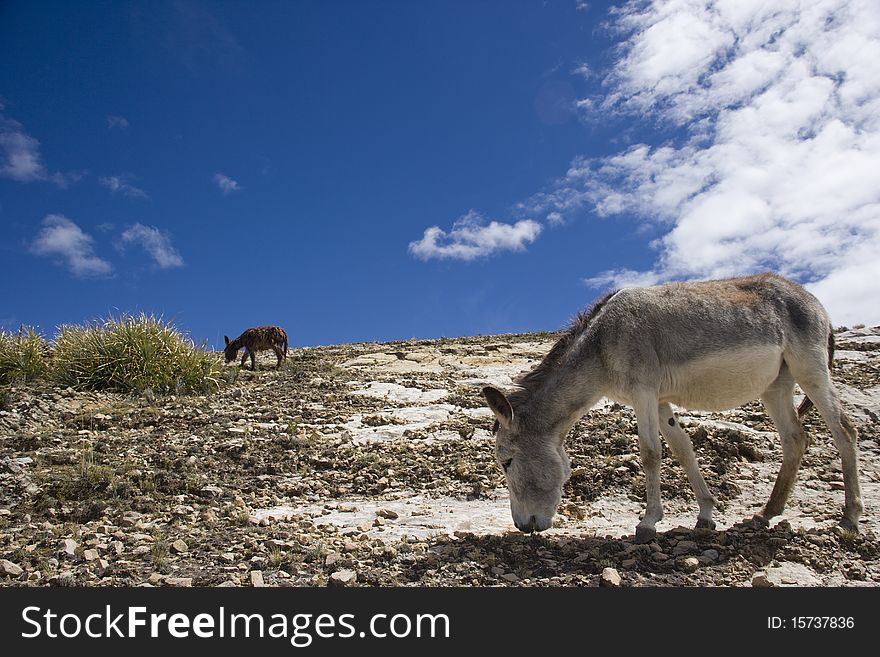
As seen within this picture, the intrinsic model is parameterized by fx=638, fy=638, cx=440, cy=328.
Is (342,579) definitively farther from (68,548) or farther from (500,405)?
(68,548)

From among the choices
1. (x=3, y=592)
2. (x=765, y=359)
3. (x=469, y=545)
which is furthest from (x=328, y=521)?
(x=765, y=359)

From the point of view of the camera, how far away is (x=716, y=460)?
31.3 ft

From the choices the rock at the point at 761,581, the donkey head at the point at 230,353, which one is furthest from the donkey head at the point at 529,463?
the donkey head at the point at 230,353

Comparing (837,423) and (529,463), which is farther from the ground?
(837,423)

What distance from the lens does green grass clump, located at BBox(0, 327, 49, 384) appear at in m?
14.1

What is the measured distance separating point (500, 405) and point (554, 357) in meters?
0.90

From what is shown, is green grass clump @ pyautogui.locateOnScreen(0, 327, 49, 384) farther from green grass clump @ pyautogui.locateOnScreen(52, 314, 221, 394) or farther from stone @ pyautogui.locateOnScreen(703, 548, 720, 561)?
stone @ pyautogui.locateOnScreen(703, 548, 720, 561)

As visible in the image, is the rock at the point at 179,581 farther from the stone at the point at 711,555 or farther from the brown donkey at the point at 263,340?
the brown donkey at the point at 263,340

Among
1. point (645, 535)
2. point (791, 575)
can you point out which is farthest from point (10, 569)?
point (791, 575)

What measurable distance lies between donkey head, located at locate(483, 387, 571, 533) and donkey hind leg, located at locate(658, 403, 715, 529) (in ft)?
4.27

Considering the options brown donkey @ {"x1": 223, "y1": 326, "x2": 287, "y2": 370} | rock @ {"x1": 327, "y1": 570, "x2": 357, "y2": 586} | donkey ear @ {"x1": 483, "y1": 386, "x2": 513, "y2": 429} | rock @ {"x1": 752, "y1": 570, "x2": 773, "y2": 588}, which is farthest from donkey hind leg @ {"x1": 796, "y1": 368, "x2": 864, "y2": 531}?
brown donkey @ {"x1": 223, "y1": 326, "x2": 287, "y2": 370}

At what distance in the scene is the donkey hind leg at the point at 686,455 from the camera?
685cm

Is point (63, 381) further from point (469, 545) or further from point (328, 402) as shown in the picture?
point (469, 545)

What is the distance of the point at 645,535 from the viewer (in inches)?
237
